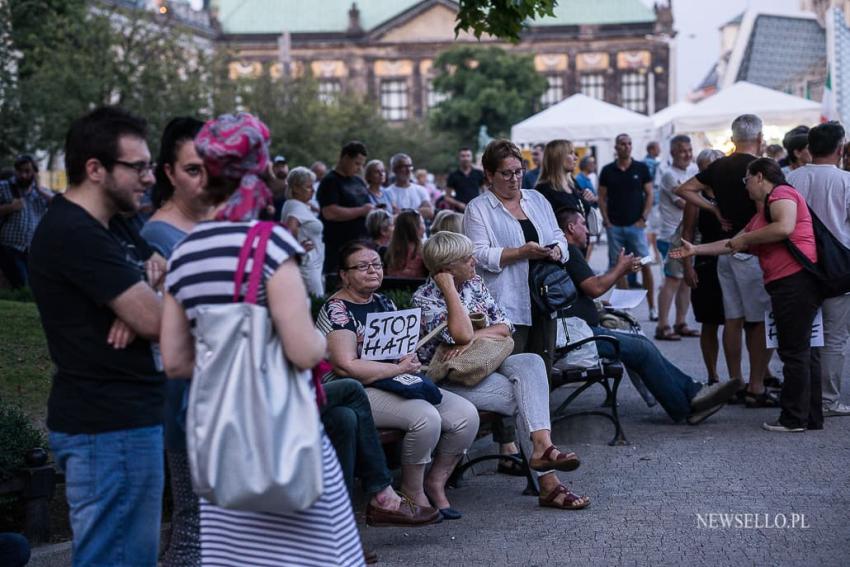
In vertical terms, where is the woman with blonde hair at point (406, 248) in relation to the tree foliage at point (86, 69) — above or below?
below

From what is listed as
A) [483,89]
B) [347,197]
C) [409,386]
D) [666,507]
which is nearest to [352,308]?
[409,386]

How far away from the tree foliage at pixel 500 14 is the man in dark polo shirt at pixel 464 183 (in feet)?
32.6

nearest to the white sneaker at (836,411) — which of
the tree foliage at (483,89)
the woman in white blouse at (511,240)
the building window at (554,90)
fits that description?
the woman in white blouse at (511,240)

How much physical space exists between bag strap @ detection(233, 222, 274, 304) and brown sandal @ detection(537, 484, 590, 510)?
3.69 metres

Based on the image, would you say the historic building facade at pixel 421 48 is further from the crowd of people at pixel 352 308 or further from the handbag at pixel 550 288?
the handbag at pixel 550 288

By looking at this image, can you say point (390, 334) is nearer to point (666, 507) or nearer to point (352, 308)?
point (352, 308)

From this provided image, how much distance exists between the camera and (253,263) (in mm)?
3572

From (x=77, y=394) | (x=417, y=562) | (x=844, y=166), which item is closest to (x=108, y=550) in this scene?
(x=77, y=394)

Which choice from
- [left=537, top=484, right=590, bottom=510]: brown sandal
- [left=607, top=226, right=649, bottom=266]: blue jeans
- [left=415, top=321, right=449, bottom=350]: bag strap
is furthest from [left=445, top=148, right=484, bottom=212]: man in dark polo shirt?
[left=537, top=484, right=590, bottom=510]: brown sandal

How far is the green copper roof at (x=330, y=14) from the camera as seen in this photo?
99.9 meters

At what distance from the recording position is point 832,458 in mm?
7930

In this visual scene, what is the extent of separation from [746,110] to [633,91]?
254 feet

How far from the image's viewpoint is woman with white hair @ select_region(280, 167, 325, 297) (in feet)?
45.8

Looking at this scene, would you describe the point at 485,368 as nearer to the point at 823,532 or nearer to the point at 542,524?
the point at 542,524
